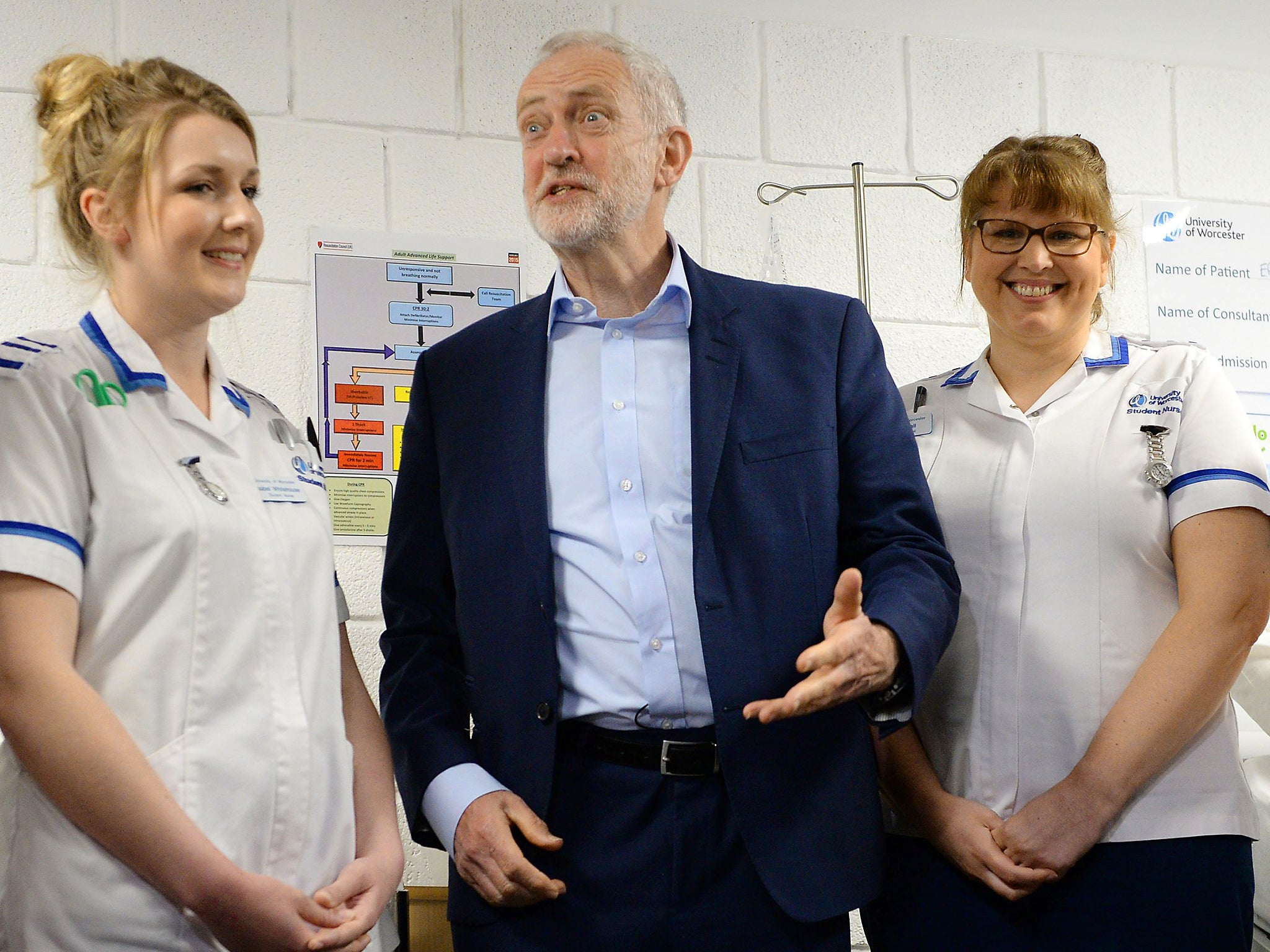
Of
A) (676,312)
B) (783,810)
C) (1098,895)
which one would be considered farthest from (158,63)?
(1098,895)

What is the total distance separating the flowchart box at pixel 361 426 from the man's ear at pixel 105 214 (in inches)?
51.7

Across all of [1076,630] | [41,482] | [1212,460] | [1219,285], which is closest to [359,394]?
[41,482]

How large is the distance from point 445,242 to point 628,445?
1355 mm

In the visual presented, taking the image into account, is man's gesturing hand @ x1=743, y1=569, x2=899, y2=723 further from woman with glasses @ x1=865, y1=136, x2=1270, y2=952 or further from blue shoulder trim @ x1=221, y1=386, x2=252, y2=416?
blue shoulder trim @ x1=221, y1=386, x2=252, y2=416

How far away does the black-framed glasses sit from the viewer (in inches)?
78.9

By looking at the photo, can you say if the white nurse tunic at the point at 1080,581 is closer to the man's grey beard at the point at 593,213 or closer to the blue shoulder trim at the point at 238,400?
the man's grey beard at the point at 593,213

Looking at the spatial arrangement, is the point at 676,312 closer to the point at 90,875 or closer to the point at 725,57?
the point at 90,875

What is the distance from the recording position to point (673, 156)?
2090 mm

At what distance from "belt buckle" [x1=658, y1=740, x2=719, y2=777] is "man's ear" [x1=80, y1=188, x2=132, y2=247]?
88 cm

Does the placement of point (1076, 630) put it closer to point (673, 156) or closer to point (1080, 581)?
point (1080, 581)

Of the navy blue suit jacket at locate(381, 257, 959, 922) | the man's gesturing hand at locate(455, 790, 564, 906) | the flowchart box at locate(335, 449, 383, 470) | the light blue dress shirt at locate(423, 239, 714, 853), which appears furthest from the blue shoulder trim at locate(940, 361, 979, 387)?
the flowchart box at locate(335, 449, 383, 470)

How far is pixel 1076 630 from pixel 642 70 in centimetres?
105

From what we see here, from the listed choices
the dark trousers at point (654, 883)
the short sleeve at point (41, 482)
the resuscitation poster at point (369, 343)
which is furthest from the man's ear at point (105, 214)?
the resuscitation poster at point (369, 343)

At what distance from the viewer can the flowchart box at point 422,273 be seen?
9.60ft
